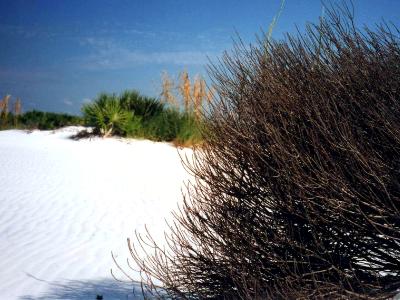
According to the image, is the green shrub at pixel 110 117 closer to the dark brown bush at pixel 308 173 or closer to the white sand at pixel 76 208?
the white sand at pixel 76 208

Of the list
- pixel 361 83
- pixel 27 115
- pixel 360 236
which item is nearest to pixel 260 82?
pixel 361 83

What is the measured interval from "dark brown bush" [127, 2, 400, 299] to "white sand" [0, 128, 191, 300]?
2.67m

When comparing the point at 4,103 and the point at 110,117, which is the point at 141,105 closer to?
the point at 110,117

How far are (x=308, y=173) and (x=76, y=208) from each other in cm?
774

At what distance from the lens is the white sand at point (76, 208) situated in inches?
245

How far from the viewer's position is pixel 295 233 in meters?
3.30

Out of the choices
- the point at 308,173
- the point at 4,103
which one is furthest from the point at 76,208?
the point at 4,103

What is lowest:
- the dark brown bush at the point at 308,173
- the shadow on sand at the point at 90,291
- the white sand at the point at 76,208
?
the shadow on sand at the point at 90,291

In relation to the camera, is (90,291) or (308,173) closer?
(308,173)

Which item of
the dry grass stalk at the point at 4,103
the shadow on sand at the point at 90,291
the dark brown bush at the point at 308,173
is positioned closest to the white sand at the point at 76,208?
the shadow on sand at the point at 90,291

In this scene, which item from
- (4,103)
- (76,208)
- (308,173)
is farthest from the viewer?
(4,103)

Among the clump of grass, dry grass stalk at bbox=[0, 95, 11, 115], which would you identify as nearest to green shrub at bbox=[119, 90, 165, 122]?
the clump of grass

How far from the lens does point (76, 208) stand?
10016 millimetres

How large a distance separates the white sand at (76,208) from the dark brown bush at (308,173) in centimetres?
267
